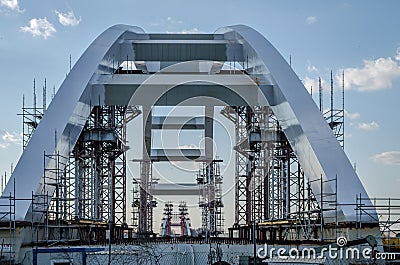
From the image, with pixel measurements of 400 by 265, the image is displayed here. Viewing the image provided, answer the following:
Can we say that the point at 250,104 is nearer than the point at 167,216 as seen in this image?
Yes

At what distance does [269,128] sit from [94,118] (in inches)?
267

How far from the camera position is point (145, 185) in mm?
46250

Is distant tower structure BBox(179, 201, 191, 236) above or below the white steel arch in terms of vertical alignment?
below

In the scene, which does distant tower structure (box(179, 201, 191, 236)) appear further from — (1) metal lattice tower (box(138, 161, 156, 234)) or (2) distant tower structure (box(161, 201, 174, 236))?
(1) metal lattice tower (box(138, 161, 156, 234))

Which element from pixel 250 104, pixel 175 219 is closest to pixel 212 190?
pixel 250 104

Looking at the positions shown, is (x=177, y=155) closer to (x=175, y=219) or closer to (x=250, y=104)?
(x=250, y=104)

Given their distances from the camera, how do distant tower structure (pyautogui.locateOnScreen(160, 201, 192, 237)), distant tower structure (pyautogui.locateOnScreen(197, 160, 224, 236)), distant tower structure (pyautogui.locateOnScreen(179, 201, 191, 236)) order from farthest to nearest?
distant tower structure (pyautogui.locateOnScreen(179, 201, 191, 236)) < distant tower structure (pyautogui.locateOnScreen(160, 201, 192, 237)) < distant tower structure (pyautogui.locateOnScreen(197, 160, 224, 236))

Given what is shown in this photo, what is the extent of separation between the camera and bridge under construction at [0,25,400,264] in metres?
19.0

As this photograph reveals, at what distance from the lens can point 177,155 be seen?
142ft

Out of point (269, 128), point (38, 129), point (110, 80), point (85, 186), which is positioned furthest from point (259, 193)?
point (38, 129)

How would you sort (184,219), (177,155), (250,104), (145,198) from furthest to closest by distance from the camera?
(184,219)
(145,198)
(177,155)
(250,104)

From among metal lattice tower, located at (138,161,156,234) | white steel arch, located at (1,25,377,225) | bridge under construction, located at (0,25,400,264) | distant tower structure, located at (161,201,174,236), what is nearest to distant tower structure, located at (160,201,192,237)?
distant tower structure, located at (161,201,174,236)

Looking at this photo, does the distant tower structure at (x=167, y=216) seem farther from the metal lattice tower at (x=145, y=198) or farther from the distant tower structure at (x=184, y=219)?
the metal lattice tower at (x=145, y=198)

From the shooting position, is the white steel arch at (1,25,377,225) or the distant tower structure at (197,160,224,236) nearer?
the white steel arch at (1,25,377,225)
